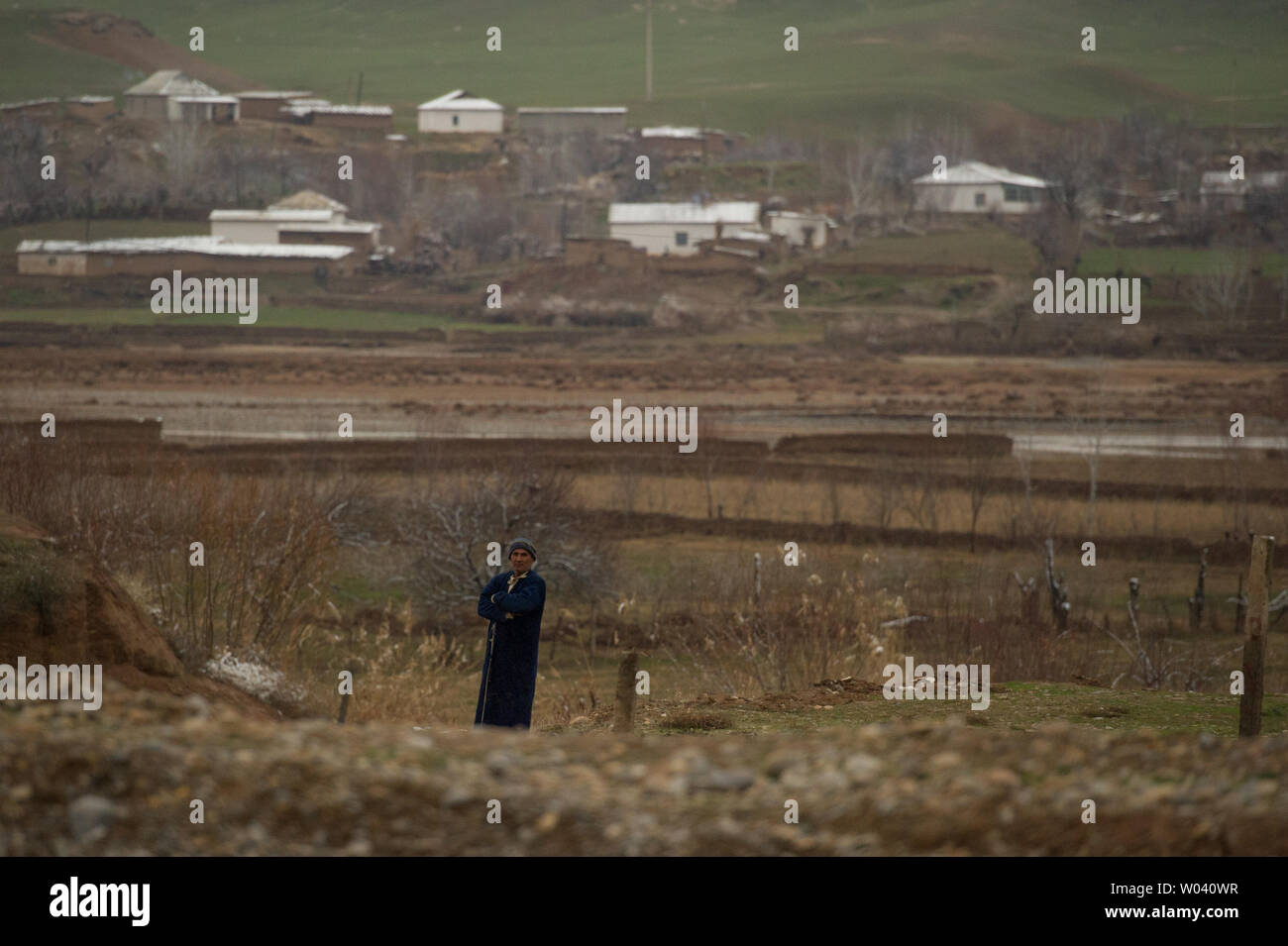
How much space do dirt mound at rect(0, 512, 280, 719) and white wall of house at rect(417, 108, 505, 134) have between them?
108m

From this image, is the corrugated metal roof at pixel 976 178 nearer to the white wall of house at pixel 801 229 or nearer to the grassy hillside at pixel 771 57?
the white wall of house at pixel 801 229

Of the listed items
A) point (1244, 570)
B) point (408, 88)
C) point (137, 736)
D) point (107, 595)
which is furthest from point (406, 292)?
point (408, 88)

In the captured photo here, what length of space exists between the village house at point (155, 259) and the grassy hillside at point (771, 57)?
70794mm

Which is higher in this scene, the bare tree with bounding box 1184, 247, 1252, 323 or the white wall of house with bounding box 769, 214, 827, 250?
the white wall of house with bounding box 769, 214, 827, 250

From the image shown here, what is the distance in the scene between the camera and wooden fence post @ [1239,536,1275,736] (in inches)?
401

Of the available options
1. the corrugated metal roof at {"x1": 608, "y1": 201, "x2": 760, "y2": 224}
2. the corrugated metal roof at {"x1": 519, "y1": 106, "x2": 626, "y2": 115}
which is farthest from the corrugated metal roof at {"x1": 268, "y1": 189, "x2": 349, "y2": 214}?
the corrugated metal roof at {"x1": 519, "y1": 106, "x2": 626, "y2": 115}

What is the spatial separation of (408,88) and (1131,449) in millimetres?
131745

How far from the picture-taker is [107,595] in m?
12.8

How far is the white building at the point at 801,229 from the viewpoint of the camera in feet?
262

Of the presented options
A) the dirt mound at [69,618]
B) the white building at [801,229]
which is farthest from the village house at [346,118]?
the dirt mound at [69,618]

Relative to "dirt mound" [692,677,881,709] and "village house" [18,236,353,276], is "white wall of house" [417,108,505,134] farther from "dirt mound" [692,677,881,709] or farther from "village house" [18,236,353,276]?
"dirt mound" [692,677,881,709]

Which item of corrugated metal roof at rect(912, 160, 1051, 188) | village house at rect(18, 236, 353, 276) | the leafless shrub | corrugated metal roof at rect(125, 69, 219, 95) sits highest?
corrugated metal roof at rect(125, 69, 219, 95)

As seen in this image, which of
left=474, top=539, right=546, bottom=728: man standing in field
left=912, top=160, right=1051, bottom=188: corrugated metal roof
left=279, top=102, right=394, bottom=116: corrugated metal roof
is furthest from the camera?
left=279, top=102, right=394, bottom=116: corrugated metal roof

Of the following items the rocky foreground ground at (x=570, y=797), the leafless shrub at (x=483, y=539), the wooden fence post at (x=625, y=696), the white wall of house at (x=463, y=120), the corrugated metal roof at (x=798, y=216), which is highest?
the white wall of house at (x=463, y=120)
